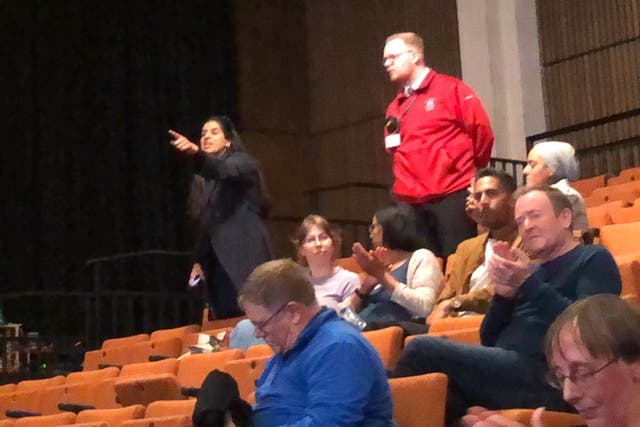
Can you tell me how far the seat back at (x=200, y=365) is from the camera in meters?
3.04

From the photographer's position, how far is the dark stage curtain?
784 cm

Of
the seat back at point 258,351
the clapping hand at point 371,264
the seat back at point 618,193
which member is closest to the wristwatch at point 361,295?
the clapping hand at point 371,264

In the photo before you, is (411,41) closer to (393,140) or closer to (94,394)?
(393,140)

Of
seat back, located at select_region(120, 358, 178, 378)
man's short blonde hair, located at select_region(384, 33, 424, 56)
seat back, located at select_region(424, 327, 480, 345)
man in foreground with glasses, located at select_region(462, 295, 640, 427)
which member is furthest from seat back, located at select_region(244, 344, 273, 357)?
man in foreground with glasses, located at select_region(462, 295, 640, 427)

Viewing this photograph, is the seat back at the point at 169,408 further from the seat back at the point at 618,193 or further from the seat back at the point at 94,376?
the seat back at the point at 618,193

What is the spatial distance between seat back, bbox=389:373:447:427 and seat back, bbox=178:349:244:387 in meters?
1.02

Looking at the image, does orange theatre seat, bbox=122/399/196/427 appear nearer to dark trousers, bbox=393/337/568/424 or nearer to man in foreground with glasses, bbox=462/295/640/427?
dark trousers, bbox=393/337/568/424

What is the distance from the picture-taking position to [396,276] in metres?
3.21

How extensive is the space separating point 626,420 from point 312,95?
793cm

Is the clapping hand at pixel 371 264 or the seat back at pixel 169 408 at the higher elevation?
the clapping hand at pixel 371 264

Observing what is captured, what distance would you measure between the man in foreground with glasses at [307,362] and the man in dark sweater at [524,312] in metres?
0.24

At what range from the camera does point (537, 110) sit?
7645 mm

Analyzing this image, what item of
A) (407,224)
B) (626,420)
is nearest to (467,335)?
(407,224)

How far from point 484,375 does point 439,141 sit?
2.01 meters
